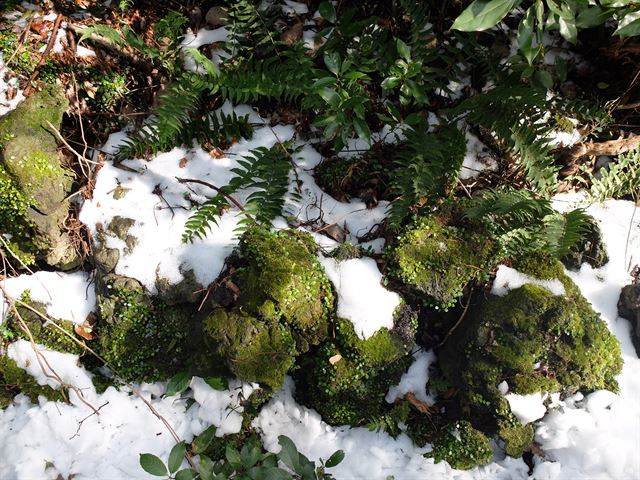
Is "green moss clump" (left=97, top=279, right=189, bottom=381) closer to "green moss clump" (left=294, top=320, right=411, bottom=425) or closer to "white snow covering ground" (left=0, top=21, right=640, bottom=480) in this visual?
"white snow covering ground" (left=0, top=21, right=640, bottom=480)

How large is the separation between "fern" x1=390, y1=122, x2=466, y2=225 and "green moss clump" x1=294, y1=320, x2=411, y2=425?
86cm

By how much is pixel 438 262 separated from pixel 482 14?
1580 millimetres

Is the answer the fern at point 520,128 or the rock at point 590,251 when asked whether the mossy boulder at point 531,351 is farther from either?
the fern at point 520,128

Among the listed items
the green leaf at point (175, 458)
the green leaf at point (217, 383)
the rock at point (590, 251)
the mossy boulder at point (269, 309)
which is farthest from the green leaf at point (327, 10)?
the green leaf at point (175, 458)

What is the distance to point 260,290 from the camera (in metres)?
3.12

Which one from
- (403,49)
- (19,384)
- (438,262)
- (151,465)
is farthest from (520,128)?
(19,384)

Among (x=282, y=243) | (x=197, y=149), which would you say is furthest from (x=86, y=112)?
(x=282, y=243)

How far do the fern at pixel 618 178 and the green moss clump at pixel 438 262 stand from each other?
3.60 feet

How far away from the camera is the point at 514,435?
321 cm

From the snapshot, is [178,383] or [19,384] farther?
[19,384]

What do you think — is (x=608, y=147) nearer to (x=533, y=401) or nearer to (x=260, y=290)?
(x=533, y=401)

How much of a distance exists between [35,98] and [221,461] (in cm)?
303

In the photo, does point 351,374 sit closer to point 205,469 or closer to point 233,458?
point 233,458

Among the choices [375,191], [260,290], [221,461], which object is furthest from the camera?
[375,191]
